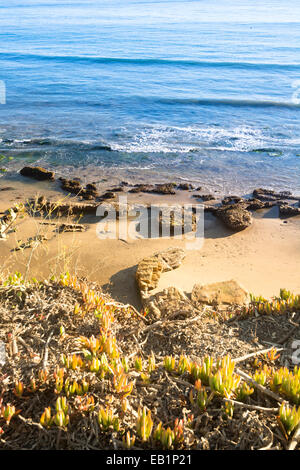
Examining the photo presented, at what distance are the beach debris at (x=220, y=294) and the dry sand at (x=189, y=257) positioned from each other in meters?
A: 0.52

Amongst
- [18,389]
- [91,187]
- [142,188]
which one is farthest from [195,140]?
[18,389]

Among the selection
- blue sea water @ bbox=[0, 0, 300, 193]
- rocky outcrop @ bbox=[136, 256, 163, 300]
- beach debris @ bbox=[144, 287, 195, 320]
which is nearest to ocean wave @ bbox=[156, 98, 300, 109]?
blue sea water @ bbox=[0, 0, 300, 193]

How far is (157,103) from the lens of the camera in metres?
23.3

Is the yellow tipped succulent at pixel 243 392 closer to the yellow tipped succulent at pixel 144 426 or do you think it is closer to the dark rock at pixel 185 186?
the yellow tipped succulent at pixel 144 426

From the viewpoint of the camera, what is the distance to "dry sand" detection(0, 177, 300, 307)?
6832mm

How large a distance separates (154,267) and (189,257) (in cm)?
137

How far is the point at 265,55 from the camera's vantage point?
36750 mm

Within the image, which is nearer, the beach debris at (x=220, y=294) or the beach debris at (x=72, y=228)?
the beach debris at (x=220, y=294)

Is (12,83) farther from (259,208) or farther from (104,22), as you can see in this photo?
(104,22)

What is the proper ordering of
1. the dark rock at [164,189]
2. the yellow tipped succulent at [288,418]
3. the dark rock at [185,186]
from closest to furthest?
the yellow tipped succulent at [288,418], the dark rock at [164,189], the dark rock at [185,186]

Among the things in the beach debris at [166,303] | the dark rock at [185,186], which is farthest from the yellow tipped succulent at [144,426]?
the dark rock at [185,186]

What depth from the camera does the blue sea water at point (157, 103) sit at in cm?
1468

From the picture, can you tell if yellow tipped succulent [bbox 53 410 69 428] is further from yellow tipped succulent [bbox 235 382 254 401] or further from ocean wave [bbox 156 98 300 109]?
ocean wave [bbox 156 98 300 109]

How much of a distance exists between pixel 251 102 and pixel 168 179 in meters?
13.4
